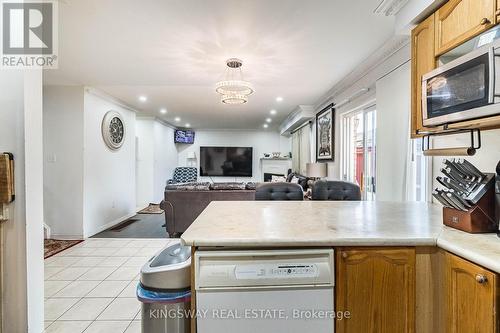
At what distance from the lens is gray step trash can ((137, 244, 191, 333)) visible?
126 centimetres

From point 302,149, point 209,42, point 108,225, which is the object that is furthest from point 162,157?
point 209,42

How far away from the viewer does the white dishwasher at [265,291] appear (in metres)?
1.11

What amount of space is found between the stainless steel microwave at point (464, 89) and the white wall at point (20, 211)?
99.8 inches

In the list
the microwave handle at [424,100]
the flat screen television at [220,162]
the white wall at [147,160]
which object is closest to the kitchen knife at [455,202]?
the microwave handle at [424,100]

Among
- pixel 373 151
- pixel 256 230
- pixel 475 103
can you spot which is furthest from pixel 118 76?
pixel 475 103

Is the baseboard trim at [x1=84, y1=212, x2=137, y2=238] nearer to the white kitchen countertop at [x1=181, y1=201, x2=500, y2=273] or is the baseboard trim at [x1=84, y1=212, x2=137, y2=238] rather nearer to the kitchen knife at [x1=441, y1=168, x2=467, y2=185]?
the white kitchen countertop at [x1=181, y1=201, x2=500, y2=273]

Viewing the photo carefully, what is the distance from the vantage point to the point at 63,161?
4215 millimetres

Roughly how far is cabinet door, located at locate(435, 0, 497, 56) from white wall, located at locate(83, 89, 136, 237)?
4.66m

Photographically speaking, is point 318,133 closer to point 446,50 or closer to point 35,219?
point 446,50

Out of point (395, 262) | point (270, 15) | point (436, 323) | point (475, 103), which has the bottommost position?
point (436, 323)

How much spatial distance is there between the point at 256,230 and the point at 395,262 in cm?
65

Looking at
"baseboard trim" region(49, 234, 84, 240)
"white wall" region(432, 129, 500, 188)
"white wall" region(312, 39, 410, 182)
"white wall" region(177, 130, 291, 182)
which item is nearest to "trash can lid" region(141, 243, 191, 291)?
"white wall" region(432, 129, 500, 188)

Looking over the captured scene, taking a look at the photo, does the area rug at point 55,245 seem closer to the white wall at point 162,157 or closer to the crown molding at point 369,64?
the white wall at point 162,157

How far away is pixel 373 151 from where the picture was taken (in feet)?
11.4
